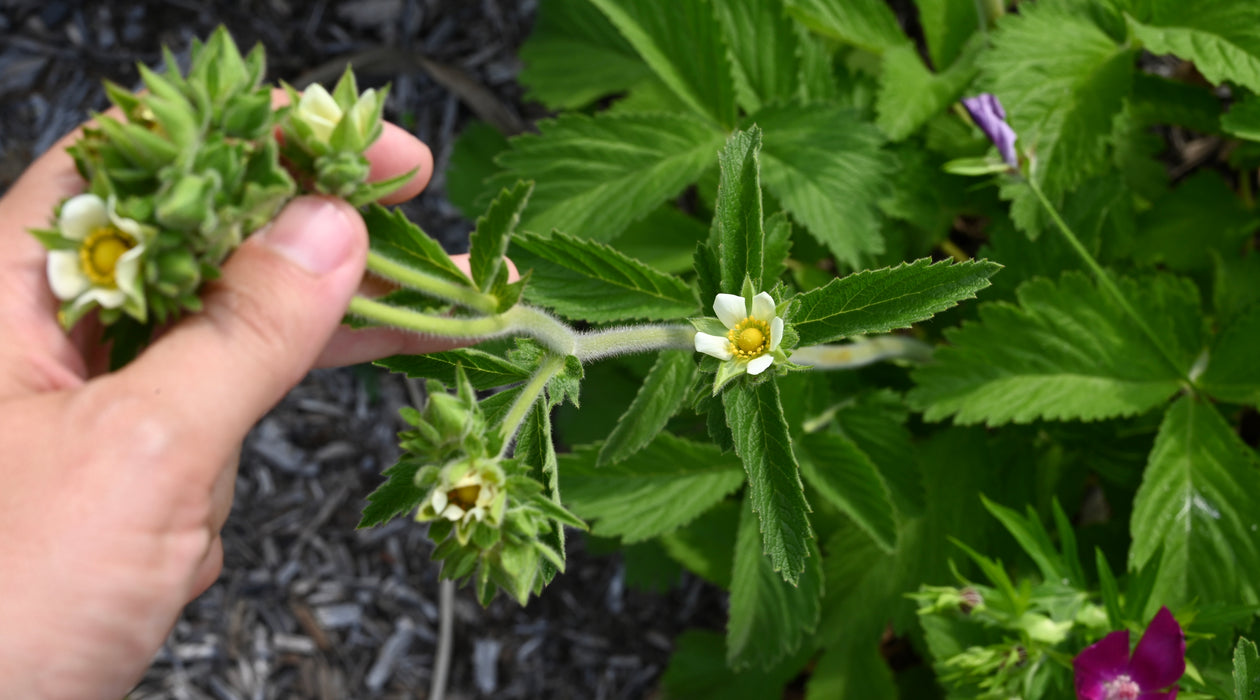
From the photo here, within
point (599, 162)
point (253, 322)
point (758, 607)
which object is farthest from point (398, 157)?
point (758, 607)

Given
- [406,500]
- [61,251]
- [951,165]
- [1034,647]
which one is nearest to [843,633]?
[1034,647]

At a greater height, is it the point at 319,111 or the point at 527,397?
the point at 319,111

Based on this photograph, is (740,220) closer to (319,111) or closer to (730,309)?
(730,309)

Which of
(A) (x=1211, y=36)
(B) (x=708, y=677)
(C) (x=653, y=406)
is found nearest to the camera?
(C) (x=653, y=406)

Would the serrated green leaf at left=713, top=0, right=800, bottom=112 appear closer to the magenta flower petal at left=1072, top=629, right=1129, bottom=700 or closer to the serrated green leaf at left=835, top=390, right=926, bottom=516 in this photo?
the serrated green leaf at left=835, top=390, right=926, bottom=516

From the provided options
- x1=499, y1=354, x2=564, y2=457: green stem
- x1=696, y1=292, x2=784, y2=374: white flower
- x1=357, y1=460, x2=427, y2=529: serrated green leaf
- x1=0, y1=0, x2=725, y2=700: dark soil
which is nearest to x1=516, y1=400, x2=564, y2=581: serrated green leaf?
x1=499, y1=354, x2=564, y2=457: green stem

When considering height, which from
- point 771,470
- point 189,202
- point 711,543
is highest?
point 189,202
